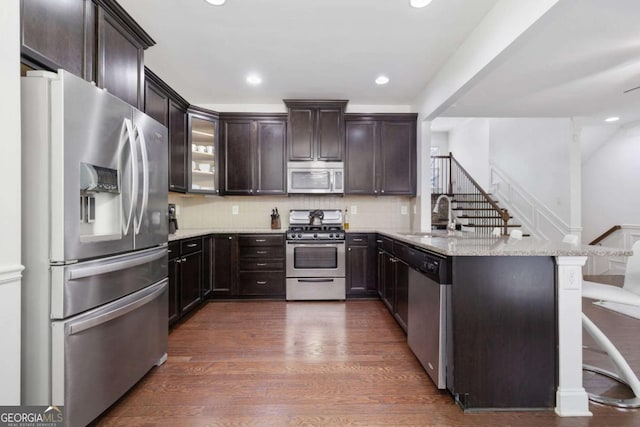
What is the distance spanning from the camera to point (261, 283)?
3.92 meters

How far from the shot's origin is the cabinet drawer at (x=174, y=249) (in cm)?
282

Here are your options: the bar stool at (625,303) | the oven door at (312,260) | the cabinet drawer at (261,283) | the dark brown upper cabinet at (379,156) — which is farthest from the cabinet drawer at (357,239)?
the bar stool at (625,303)

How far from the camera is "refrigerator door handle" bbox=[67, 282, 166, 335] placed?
1.42m

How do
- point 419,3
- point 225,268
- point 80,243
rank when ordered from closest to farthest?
1. point 80,243
2. point 419,3
3. point 225,268

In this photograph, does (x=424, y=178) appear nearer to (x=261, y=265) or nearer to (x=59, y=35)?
(x=261, y=265)

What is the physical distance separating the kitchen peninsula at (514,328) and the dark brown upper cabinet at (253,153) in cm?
291

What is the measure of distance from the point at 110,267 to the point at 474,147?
8.48 meters

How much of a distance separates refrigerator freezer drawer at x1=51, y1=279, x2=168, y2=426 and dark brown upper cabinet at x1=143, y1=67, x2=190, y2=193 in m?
1.66

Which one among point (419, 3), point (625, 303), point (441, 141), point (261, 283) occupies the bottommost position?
point (261, 283)

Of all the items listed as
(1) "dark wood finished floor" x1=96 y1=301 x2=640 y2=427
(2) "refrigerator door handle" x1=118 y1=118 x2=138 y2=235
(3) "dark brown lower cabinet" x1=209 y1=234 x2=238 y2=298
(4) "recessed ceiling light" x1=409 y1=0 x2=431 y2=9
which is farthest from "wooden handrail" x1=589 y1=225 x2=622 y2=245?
(2) "refrigerator door handle" x1=118 y1=118 x2=138 y2=235

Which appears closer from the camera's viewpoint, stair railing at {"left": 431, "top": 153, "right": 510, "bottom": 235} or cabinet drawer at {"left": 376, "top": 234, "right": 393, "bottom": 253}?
cabinet drawer at {"left": 376, "top": 234, "right": 393, "bottom": 253}

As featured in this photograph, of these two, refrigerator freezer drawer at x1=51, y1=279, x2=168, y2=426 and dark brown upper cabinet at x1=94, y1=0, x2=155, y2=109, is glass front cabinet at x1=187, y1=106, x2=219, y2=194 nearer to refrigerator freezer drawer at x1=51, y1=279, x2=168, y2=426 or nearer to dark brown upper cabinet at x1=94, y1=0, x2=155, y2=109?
dark brown upper cabinet at x1=94, y1=0, x2=155, y2=109

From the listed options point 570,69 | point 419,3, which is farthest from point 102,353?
point 570,69

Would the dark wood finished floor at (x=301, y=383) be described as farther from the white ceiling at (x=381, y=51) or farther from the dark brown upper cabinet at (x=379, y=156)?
the white ceiling at (x=381, y=51)
